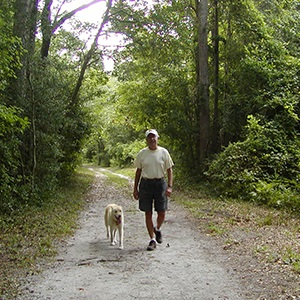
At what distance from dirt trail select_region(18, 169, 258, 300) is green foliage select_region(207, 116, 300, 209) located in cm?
488

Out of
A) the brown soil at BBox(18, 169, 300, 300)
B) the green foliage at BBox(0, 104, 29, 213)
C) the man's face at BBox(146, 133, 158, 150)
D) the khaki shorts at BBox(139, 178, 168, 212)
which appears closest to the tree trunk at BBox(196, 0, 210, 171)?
the brown soil at BBox(18, 169, 300, 300)

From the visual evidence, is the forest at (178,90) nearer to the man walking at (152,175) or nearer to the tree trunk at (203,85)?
the tree trunk at (203,85)

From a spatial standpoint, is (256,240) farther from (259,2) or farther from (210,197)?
(259,2)

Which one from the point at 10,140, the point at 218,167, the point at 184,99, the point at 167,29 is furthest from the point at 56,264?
the point at 184,99

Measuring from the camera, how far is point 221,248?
23.9 ft

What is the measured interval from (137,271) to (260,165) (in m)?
9.19

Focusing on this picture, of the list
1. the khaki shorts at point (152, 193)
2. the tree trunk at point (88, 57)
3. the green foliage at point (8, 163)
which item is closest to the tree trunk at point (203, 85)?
the tree trunk at point (88, 57)

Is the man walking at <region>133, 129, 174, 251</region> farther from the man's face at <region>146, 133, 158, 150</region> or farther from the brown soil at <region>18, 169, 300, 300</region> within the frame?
the brown soil at <region>18, 169, 300, 300</region>

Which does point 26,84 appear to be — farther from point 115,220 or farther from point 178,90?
point 178,90

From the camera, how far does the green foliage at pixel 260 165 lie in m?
13.0

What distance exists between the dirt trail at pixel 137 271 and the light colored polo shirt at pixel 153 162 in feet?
4.60

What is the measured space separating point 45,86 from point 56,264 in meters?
8.54

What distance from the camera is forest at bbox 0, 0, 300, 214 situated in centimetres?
1246

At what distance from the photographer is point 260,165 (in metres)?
14.0
